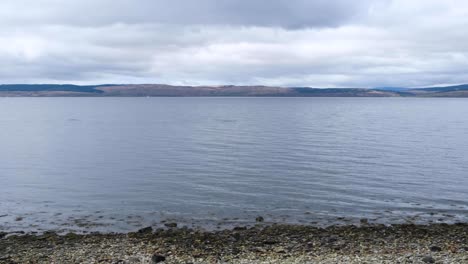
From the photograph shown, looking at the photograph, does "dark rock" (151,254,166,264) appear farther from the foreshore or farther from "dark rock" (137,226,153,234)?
"dark rock" (137,226,153,234)

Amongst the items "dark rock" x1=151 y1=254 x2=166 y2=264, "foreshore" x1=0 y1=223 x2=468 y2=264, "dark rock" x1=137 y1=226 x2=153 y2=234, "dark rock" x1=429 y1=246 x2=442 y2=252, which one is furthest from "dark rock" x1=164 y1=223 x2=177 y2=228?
"dark rock" x1=429 y1=246 x2=442 y2=252

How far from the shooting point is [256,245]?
62.3 ft

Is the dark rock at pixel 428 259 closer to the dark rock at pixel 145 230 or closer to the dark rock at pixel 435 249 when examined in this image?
the dark rock at pixel 435 249

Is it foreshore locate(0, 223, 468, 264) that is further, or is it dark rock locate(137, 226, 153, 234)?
dark rock locate(137, 226, 153, 234)

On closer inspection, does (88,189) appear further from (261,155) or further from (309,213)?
(261,155)

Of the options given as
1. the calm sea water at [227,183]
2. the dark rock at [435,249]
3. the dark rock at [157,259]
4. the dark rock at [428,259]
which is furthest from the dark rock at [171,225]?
the dark rock at [435,249]

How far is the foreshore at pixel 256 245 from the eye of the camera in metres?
17.0

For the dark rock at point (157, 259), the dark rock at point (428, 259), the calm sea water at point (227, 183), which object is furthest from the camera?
the calm sea water at point (227, 183)

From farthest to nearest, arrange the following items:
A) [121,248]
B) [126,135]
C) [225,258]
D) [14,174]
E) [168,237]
→ [126,135], [14,174], [168,237], [121,248], [225,258]

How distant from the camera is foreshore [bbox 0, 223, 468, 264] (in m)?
17.0

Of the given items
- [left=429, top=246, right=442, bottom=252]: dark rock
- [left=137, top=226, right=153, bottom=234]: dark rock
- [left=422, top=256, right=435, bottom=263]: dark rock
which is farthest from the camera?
[left=137, top=226, right=153, bottom=234]: dark rock

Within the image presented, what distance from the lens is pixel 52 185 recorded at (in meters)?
33.1

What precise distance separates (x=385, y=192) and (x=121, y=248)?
18.8 metres

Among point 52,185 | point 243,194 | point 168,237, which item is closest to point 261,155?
point 243,194
